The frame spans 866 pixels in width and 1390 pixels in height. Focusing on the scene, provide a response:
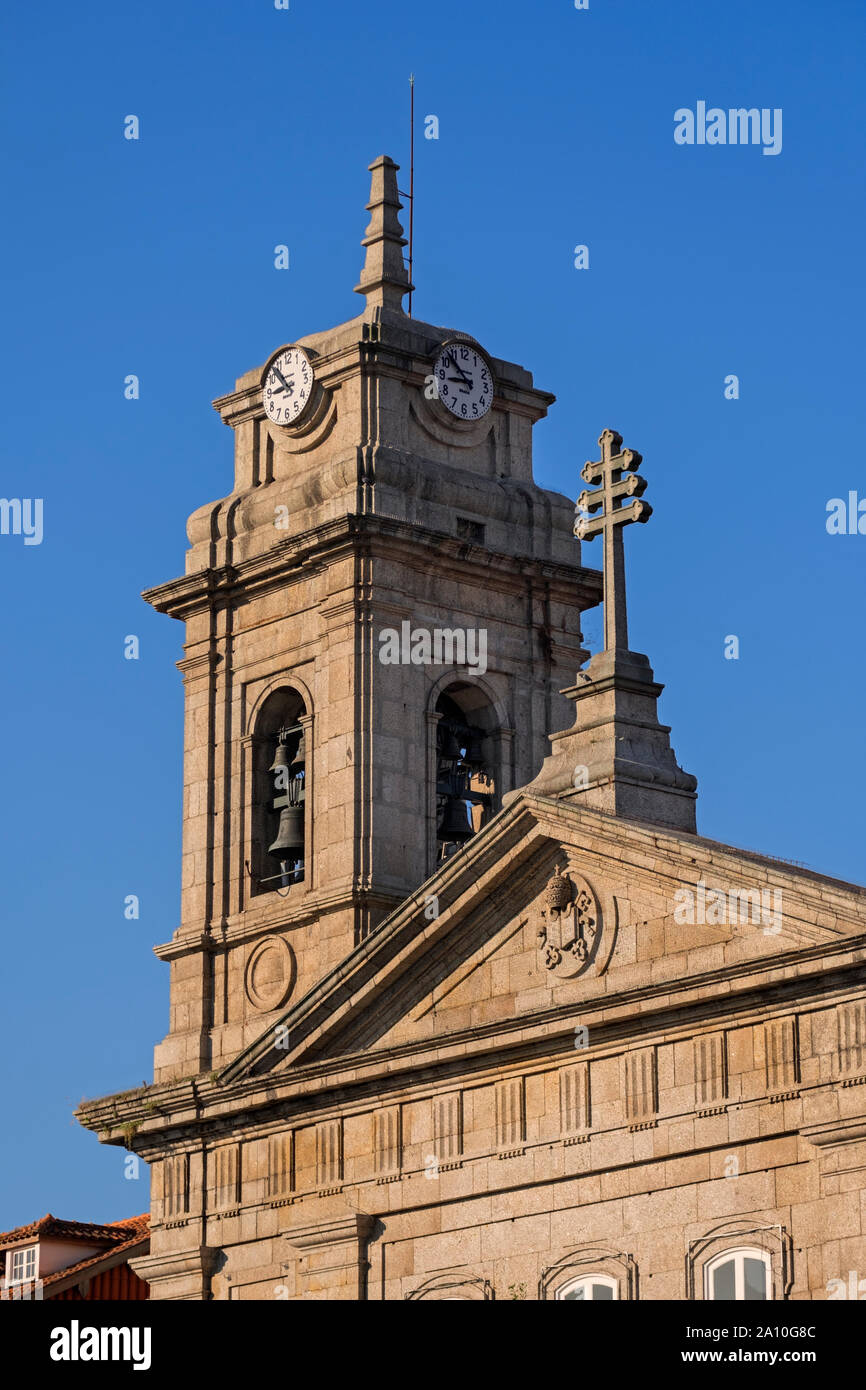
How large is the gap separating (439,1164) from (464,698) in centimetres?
820

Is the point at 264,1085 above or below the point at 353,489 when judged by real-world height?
below

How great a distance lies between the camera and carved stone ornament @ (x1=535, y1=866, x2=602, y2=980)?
34656 mm

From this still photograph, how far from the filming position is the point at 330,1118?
37250 millimetres

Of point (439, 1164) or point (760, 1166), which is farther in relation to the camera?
point (439, 1164)

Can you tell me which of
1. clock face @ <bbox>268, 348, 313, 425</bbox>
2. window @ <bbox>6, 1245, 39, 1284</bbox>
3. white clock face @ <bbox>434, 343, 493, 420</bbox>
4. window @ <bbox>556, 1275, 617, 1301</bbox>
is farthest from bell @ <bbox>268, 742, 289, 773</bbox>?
window @ <bbox>556, 1275, 617, 1301</bbox>

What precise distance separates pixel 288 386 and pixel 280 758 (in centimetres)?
504

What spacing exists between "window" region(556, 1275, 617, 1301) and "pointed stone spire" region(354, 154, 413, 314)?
14906 millimetres

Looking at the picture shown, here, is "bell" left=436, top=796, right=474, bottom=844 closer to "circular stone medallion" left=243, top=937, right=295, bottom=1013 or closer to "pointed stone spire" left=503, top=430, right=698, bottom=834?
"circular stone medallion" left=243, top=937, right=295, bottom=1013

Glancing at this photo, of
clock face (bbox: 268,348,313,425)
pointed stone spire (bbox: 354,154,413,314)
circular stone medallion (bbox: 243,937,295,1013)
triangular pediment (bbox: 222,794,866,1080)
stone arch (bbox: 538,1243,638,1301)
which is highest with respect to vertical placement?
pointed stone spire (bbox: 354,154,413,314)
